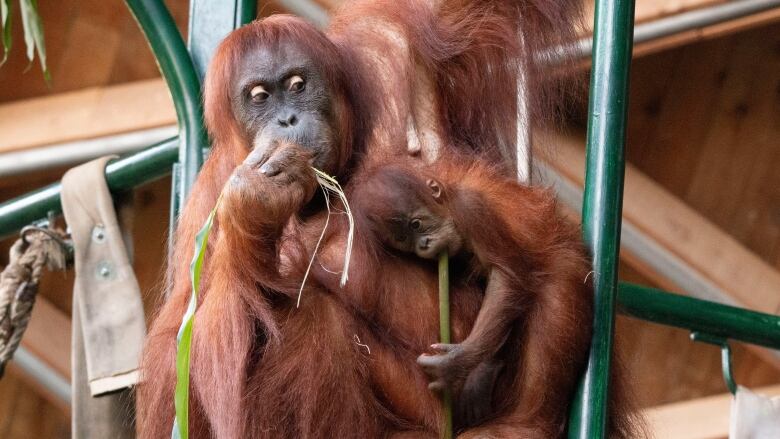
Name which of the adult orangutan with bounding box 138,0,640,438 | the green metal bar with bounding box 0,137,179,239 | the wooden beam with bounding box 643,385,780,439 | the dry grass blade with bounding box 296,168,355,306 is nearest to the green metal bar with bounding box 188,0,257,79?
the green metal bar with bounding box 0,137,179,239

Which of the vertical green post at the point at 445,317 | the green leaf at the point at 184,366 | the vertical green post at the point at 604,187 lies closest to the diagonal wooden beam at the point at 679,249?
the vertical green post at the point at 445,317

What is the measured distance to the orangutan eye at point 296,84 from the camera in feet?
10.2

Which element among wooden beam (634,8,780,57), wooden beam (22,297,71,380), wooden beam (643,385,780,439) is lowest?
wooden beam (643,385,780,439)

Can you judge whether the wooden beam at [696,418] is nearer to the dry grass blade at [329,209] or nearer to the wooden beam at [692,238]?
the wooden beam at [692,238]

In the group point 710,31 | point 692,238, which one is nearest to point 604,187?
point 710,31

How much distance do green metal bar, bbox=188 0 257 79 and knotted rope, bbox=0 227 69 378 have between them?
74cm

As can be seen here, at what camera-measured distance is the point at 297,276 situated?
305 cm

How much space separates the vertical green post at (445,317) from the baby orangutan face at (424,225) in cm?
3

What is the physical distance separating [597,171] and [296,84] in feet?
2.56

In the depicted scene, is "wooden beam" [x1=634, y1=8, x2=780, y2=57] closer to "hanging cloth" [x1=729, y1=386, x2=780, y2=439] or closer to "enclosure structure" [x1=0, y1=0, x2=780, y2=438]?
"enclosure structure" [x1=0, y1=0, x2=780, y2=438]

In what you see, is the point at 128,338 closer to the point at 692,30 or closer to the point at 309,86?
the point at 309,86

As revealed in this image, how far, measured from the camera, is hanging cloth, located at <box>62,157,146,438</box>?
389cm

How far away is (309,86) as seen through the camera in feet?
10.3

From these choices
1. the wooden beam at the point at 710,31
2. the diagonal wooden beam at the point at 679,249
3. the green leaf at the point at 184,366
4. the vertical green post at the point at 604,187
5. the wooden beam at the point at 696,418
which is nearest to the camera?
the green leaf at the point at 184,366
